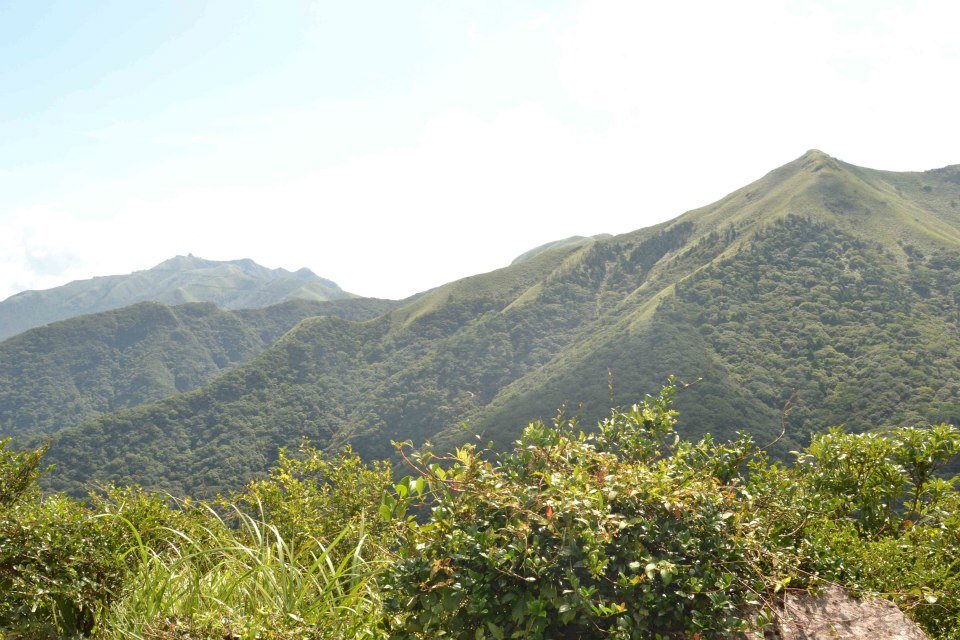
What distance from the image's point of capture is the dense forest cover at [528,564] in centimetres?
274

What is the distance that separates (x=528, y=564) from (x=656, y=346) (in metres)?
107

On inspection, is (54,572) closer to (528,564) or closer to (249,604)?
(249,604)

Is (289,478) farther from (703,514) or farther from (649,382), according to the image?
(649,382)

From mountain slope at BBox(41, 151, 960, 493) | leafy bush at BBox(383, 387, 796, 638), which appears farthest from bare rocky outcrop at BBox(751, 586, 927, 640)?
mountain slope at BBox(41, 151, 960, 493)

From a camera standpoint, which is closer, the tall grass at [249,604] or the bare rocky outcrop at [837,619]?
the tall grass at [249,604]

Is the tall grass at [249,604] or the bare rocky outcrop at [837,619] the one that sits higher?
the tall grass at [249,604]

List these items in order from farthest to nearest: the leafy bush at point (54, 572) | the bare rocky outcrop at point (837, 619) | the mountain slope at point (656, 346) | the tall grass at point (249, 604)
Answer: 1. the mountain slope at point (656, 346)
2. the leafy bush at point (54, 572)
3. the bare rocky outcrop at point (837, 619)
4. the tall grass at point (249, 604)

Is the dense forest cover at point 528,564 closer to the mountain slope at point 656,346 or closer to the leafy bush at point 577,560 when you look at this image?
the leafy bush at point 577,560

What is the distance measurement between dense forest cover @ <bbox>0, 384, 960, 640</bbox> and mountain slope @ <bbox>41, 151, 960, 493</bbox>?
6813 cm

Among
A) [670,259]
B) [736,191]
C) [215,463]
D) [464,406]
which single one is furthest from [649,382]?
[736,191]

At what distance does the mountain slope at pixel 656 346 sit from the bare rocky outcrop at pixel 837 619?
7056 cm

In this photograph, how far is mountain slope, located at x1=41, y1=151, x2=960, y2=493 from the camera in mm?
82688

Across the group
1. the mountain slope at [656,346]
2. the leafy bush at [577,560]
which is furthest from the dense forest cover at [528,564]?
the mountain slope at [656,346]

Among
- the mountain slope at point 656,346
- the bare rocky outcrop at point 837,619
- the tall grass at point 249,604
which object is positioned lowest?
the mountain slope at point 656,346
